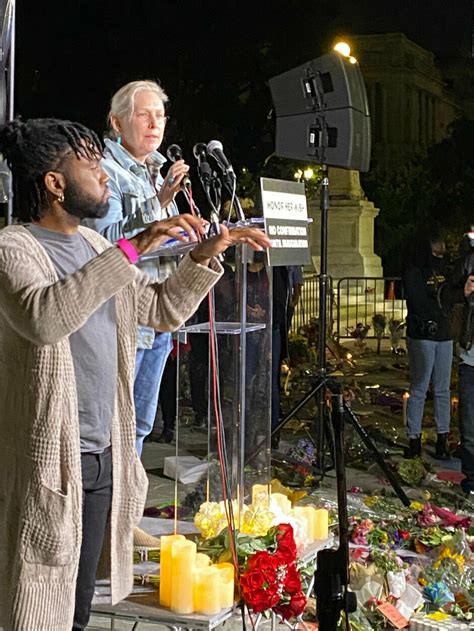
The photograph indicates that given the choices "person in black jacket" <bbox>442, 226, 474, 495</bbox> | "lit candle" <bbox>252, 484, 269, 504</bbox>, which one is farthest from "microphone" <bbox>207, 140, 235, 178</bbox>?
"person in black jacket" <bbox>442, 226, 474, 495</bbox>

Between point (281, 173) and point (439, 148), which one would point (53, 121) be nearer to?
point (281, 173)

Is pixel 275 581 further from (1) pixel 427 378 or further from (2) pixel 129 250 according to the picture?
(1) pixel 427 378

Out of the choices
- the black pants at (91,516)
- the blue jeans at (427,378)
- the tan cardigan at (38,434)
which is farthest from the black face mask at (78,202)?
the blue jeans at (427,378)

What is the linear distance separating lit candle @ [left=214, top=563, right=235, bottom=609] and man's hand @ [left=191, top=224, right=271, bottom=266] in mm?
992

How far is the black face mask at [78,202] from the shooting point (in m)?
2.61

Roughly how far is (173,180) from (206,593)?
4.27 ft

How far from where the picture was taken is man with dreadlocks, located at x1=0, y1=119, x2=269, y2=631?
246 cm

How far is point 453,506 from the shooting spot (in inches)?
223

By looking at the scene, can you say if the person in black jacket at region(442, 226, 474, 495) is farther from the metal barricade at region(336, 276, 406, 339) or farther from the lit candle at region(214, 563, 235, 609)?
the metal barricade at region(336, 276, 406, 339)

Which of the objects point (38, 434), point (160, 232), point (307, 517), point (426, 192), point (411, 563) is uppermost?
point (426, 192)

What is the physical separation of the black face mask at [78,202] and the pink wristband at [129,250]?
7.0 inches

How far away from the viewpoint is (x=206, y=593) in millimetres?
3172

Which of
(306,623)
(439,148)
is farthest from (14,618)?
(439,148)

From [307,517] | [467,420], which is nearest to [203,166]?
[307,517]
